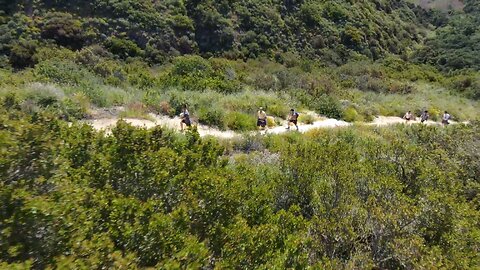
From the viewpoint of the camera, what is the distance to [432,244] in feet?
19.0

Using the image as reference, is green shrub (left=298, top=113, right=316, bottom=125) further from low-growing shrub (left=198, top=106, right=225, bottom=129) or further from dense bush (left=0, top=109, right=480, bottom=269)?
dense bush (left=0, top=109, right=480, bottom=269)

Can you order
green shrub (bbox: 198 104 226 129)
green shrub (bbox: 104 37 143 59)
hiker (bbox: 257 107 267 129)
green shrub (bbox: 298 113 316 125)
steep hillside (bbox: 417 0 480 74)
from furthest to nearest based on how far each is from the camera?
steep hillside (bbox: 417 0 480 74) < green shrub (bbox: 104 37 143 59) < green shrub (bbox: 298 113 316 125) < hiker (bbox: 257 107 267 129) < green shrub (bbox: 198 104 226 129)

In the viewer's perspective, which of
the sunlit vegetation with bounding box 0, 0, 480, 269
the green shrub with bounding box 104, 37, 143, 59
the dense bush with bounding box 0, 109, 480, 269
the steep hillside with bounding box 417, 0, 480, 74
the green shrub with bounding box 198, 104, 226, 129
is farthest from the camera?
the steep hillside with bounding box 417, 0, 480, 74

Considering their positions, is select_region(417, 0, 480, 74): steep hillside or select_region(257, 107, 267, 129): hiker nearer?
select_region(257, 107, 267, 129): hiker

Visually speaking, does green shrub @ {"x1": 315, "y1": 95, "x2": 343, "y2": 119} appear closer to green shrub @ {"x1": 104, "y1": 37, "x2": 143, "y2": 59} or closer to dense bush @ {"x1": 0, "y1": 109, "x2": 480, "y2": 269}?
dense bush @ {"x1": 0, "y1": 109, "x2": 480, "y2": 269}

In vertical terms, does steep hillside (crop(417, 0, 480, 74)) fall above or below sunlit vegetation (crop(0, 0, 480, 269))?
below

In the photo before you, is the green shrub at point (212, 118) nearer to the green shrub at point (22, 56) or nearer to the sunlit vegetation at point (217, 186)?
the sunlit vegetation at point (217, 186)

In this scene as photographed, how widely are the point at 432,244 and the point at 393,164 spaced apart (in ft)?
8.18

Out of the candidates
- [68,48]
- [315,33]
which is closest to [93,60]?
[68,48]

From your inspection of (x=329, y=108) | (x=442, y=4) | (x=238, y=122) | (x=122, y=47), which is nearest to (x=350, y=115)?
(x=329, y=108)

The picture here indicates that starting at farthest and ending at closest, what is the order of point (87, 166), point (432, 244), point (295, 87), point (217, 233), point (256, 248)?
point (295, 87)
point (432, 244)
point (87, 166)
point (217, 233)
point (256, 248)

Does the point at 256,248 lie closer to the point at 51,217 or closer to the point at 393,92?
the point at 51,217

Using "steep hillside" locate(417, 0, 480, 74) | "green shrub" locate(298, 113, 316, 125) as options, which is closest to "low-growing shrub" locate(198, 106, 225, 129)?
"green shrub" locate(298, 113, 316, 125)

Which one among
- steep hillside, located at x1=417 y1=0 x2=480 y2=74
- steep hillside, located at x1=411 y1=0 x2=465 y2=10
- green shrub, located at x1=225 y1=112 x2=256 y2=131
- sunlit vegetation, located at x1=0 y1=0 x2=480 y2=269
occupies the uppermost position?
sunlit vegetation, located at x1=0 y1=0 x2=480 y2=269
